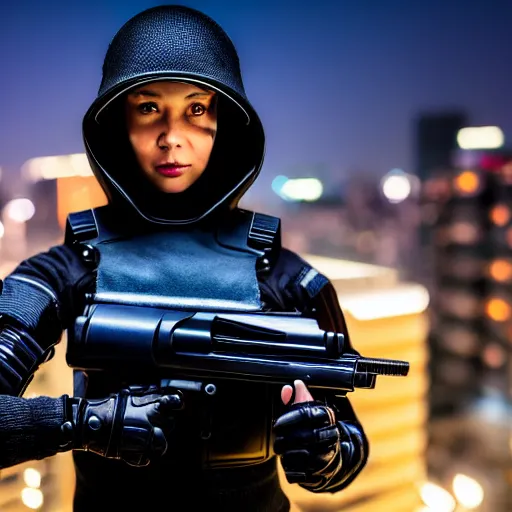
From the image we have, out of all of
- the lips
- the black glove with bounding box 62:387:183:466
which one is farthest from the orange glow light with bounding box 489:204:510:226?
the black glove with bounding box 62:387:183:466

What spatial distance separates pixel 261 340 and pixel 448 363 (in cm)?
908

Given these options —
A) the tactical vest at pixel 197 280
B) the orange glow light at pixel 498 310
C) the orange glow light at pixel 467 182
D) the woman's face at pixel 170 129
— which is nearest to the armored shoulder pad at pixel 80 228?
the tactical vest at pixel 197 280

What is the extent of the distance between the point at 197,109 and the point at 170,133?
0.07 metres

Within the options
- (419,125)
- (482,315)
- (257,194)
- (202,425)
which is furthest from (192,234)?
(482,315)

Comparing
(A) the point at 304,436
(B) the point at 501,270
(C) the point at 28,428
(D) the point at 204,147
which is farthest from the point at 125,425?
(B) the point at 501,270

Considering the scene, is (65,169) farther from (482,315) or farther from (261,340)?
(482,315)

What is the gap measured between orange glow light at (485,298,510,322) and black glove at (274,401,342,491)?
25.6ft

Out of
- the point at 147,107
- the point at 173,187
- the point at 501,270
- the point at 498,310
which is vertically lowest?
the point at 173,187

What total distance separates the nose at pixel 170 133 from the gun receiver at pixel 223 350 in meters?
0.28

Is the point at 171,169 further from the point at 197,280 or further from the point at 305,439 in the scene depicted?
the point at 305,439

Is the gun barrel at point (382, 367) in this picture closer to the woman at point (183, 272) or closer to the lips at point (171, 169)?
the woman at point (183, 272)

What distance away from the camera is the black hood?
104 cm

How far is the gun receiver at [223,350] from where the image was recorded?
954 millimetres

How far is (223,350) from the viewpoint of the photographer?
96 cm
